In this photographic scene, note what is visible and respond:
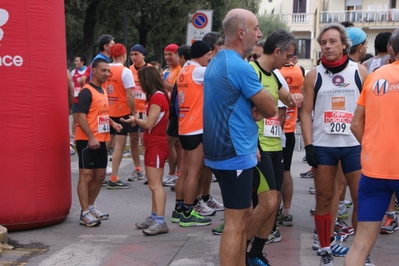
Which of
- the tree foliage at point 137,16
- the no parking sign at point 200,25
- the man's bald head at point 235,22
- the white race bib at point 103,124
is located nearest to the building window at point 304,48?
the tree foliage at point 137,16

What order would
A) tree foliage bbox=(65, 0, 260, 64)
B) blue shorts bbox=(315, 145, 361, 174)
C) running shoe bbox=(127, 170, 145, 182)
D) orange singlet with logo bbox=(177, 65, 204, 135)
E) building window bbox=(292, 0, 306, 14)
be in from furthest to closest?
building window bbox=(292, 0, 306, 14)
tree foliage bbox=(65, 0, 260, 64)
running shoe bbox=(127, 170, 145, 182)
orange singlet with logo bbox=(177, 65, 204, 135)
blue shorts bbox=(315, 145, 361, 174)

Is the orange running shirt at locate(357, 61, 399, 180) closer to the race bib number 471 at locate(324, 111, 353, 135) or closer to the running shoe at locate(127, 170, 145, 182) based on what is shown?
the race bib number 471 at locate(324, 111, 353, 135)

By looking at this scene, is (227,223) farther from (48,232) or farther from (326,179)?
(48,232)

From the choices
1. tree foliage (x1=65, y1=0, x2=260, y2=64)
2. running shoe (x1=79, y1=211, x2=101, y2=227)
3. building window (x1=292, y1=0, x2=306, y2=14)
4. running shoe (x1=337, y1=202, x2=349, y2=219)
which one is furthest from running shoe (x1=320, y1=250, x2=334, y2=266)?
building window (x1=292, y1=0, x2=306, y2=14)

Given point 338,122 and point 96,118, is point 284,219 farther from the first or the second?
point 96,118

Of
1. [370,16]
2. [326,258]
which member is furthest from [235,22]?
[370,16]

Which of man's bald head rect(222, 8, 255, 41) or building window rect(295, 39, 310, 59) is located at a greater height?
building window rect(295, 39, 310, 59)

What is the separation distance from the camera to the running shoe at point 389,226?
7.04 m

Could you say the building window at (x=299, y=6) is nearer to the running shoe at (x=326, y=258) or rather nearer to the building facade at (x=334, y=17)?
the building facade at (x=334, y=17)

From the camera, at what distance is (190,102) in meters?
7.34

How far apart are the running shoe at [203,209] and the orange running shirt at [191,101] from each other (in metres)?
1.02

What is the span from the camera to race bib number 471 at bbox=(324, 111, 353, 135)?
18.0ft

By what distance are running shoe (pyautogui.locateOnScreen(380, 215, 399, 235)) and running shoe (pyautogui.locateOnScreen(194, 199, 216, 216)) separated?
6.42 feet

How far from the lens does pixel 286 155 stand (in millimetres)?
7449
